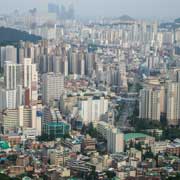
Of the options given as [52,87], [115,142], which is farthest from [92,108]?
[115,142]

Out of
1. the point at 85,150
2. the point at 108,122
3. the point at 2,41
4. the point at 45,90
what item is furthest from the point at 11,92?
the point at 2,41

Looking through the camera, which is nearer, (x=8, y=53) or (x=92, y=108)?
(x=92, y=108)

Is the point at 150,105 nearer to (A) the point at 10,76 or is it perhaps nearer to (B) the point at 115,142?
(B) the point at 115,142

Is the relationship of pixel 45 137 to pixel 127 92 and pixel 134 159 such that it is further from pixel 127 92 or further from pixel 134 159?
pixel 127 92

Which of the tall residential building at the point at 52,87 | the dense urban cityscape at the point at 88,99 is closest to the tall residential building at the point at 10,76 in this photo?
the dense urban cityscape at the point at 88,99

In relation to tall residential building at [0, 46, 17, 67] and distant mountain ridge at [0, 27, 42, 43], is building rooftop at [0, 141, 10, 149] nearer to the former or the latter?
tall residential building at [0, 46, 17, 67]

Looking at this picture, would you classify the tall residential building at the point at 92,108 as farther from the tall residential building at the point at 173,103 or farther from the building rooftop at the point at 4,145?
the building rooftop at the point at 4,145
